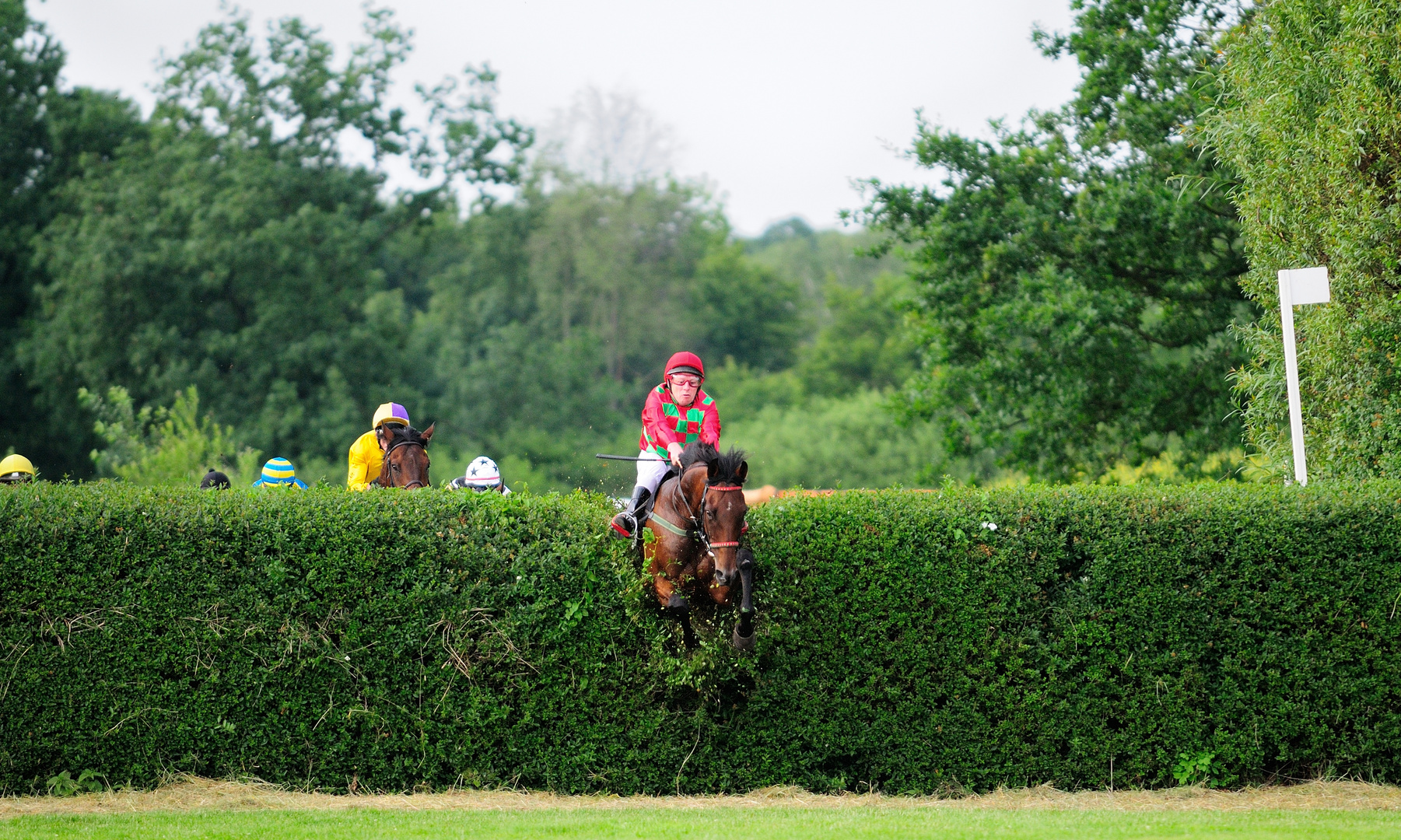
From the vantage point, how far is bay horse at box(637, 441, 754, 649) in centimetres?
721

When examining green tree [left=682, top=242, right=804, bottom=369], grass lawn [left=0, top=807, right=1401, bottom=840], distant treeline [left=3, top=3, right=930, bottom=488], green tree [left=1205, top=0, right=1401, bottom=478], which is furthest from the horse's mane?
green tree [left=682, top=242, right=804, bottom=369]

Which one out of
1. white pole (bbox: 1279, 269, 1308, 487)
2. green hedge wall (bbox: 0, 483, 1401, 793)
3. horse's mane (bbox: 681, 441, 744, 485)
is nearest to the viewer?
horse's mane (bbox: 681, 441, 744, 485)

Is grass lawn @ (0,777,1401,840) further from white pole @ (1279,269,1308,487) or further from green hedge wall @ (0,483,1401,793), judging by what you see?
white pole @ (1279,269,1308,487)

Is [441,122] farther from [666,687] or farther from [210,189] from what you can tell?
[666,687]

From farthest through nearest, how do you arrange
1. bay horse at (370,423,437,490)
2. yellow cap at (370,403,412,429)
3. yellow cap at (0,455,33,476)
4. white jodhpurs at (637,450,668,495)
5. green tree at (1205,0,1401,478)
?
yellow cap at (0,455,33,476), yellow cap at (370,403,412,429), bay horse at (370,423,437,490), green tree at (1205,0,1401,478), white jodhpurs at (637,450,668,495)

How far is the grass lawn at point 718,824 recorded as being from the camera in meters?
7.06

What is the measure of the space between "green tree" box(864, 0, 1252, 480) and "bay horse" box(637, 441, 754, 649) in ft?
33.3

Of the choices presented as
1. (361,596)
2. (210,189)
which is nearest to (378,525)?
(361,596)

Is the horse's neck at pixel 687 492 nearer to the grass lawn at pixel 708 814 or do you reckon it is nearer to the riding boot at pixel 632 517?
the riding boot at pixel 632 517

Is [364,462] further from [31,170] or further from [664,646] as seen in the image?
[31,170]

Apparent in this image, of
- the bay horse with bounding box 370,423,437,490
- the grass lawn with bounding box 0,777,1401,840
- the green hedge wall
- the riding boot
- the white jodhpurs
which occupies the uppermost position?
the bay horse with bounding box 370,423,437,490

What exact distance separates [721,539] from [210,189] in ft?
104

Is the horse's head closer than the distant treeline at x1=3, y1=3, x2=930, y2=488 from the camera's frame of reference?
Yes

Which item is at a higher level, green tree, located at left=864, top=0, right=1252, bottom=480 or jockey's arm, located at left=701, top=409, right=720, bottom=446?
green tree, located at left=864, top=0, right=1252, bottom=480
